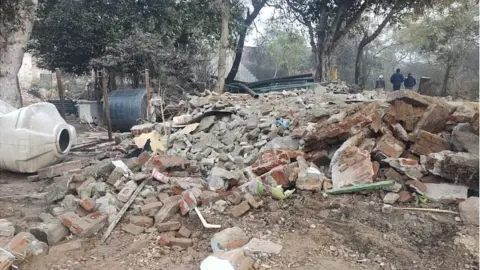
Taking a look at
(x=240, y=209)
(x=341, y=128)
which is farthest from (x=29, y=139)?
(x=341, y=128)

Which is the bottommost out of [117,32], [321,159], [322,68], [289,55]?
[321,159]

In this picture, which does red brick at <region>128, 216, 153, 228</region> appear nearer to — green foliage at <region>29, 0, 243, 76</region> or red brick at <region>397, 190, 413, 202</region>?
red brick at <region>397, 190, 413, 202</region>

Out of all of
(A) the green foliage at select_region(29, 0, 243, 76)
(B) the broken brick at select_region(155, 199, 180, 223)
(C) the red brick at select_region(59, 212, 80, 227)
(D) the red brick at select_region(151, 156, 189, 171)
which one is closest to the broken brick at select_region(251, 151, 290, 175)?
(D) the red brick at select_region(151, 156, 189, 171)

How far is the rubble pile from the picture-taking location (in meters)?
3.46

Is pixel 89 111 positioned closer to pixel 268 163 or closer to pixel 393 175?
pixel 268 163

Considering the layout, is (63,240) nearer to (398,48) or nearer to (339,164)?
(339,164)

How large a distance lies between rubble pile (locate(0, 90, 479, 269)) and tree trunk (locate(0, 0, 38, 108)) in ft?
13.7

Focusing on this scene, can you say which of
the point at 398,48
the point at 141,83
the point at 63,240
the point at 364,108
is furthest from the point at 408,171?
the point at 398,48

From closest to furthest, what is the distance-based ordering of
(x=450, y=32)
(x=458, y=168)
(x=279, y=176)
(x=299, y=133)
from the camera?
(x=458, y=168), (x=279, y=176), (x=299, y=133), (x=450, y=32)

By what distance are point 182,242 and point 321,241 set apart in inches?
46.2

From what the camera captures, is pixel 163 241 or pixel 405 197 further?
pixel 405 197

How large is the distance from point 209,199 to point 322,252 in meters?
1.35

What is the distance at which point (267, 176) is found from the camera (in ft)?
13.3

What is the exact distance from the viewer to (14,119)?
18.4ft
